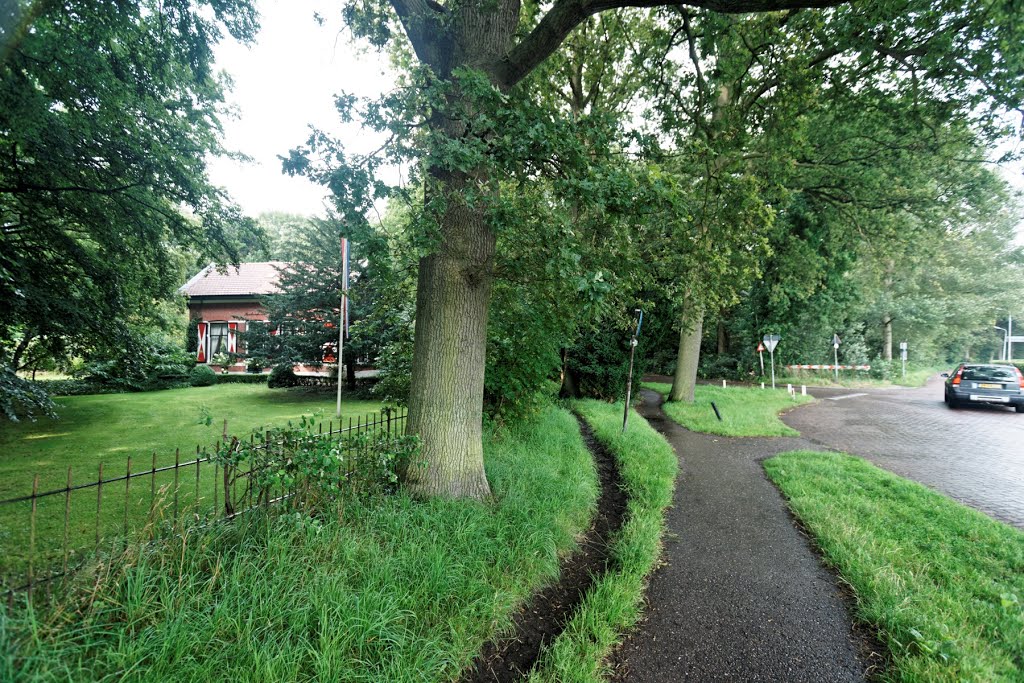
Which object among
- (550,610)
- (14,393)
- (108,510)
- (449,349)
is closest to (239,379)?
(14,393)

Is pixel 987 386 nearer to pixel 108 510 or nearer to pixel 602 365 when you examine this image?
pixel 602 365

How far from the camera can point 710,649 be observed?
3262 mm

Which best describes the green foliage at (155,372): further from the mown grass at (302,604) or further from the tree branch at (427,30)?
the mown grass at (302,604)

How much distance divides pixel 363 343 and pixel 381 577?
12933 mm

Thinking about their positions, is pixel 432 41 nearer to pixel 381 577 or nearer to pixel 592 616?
pixel 381 577

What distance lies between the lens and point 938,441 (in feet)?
32.6

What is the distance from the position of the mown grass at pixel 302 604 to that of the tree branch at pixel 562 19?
4.27 metres

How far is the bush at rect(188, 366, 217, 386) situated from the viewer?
2104cm

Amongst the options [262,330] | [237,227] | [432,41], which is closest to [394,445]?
[432,41]

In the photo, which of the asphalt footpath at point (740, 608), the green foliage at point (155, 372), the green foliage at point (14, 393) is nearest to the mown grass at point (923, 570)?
the asphalt footpath at point (740, 608)

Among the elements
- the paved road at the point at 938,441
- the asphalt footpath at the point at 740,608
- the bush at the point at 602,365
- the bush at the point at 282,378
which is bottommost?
the asphalt footpath at the point at 740,608

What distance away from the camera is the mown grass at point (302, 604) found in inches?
89.3

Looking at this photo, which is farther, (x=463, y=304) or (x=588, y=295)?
(x=463, y=304)

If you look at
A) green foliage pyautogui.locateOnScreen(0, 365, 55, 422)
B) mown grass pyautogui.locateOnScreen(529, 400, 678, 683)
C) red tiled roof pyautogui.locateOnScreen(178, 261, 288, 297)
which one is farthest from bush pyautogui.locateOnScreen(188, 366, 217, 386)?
mown grass pyautogui.locateOnScreen(529, 400, 678, 683)
